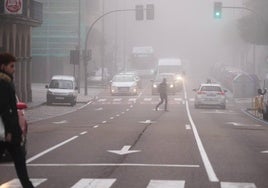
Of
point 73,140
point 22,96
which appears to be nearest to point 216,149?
point 73,140

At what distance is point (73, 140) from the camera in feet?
63.2

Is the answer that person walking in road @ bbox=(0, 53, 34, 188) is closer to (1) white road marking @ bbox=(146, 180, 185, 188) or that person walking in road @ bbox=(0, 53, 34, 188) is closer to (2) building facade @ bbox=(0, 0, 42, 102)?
(1) white road marking @ bbox=(146, 180, 185, 188)

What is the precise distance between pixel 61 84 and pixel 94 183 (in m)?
34.9

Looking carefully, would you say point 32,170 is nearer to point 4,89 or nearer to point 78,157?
point 78,157

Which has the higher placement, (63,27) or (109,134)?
(63,27)

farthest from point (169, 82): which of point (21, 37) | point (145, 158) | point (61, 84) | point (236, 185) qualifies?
point (236, 185)

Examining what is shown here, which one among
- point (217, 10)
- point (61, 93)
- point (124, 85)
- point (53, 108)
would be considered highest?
point (217, 10)

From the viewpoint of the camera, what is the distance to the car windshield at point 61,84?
4528 centimetres

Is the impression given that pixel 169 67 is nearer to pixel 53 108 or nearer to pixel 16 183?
pixel 53 108

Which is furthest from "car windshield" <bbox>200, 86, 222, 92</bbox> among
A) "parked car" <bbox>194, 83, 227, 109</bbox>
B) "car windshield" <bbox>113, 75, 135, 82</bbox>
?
"car windshield" <bbox>113, 75, 135, 82</bbox>

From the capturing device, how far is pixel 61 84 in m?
45.6

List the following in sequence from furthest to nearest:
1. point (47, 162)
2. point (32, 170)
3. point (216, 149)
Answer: point (216, 149) → point (47, 162) → point (32, 170)

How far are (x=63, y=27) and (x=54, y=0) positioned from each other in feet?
10.3

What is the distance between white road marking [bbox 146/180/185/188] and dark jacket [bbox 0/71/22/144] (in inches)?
120
